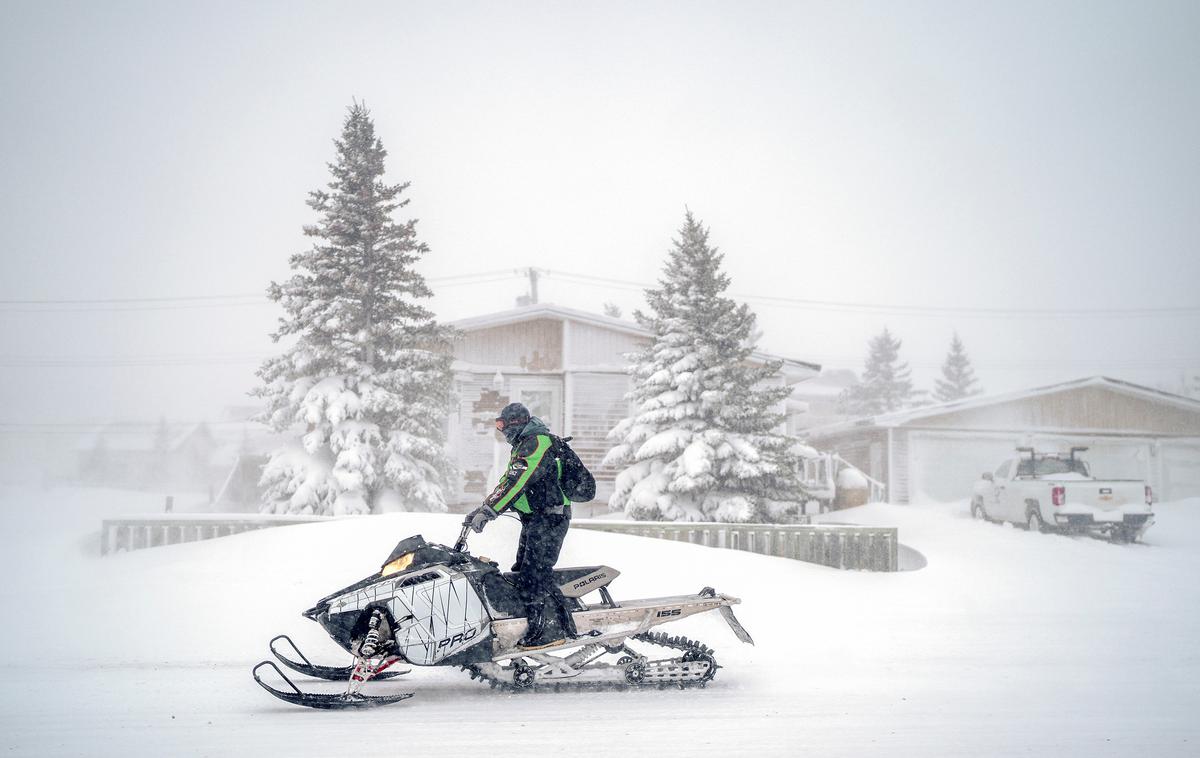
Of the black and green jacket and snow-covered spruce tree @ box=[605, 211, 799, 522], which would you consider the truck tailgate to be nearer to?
snow-covered spruce tree @ box=[605, 211, 799, 522]

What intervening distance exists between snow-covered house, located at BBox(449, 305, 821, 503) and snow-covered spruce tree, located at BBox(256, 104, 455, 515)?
6.80 feet

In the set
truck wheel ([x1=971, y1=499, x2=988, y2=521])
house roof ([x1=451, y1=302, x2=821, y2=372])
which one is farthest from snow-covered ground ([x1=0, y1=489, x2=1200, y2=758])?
house roof ([x1=451, y1=302, x2=821, y2=372])

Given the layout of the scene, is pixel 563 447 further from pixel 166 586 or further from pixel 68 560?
pixel 68 560

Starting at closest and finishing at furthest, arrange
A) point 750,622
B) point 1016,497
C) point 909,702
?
point 909,702, point 750,622, point 1016,497

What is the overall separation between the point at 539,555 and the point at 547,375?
13.4 metres

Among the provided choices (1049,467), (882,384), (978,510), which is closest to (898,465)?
(978,510)

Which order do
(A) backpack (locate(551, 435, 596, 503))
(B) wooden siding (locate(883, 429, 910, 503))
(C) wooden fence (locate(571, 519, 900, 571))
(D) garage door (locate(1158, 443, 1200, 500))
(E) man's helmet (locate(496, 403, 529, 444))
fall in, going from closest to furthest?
1. (A) backpack (locate(551, 435, 596, 503))
2. (E) man's helmet (locate(496, 403, 529, 444))
3. (C) wooden fence (locate(571, 519, 900, 571))
4. (D) garage door (locate(1158, 443, 1200, 500))
5. (B) wooden siding (locate(883, 429, 910, 503))

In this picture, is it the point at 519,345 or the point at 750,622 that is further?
the point at 519,345

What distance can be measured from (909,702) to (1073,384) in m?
23.1

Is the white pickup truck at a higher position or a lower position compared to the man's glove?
lower

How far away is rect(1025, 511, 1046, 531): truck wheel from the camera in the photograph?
1662 centimetres

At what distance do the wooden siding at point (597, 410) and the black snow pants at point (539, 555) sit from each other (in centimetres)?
1287

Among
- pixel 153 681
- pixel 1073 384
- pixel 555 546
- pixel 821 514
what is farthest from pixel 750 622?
pixel 1073 384

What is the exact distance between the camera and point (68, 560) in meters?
11.0
